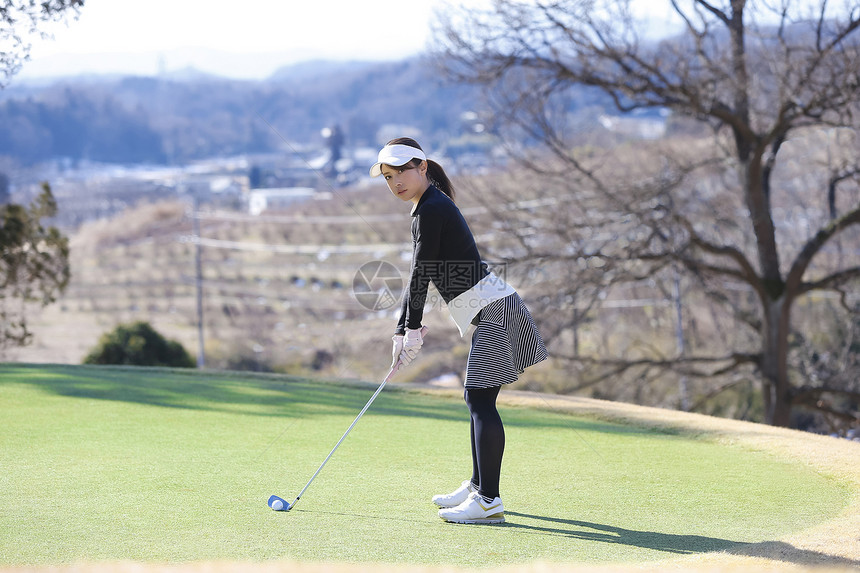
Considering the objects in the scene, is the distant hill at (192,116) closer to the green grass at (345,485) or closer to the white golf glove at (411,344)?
the green grass at (345,485)

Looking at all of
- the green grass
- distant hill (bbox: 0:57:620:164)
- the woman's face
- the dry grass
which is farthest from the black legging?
distant hill (bbox: 0:57:620:164)

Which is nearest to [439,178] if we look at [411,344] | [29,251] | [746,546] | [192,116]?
[411,344]

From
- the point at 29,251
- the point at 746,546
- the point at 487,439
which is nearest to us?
the point at 746,546

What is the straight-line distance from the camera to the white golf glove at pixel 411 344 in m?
4.01

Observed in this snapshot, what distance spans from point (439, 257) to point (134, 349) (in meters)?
10.6

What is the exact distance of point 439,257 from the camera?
3992mm

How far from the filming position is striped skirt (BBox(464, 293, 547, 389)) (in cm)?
399

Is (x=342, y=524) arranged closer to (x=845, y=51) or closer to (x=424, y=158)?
(x=424, y=158)

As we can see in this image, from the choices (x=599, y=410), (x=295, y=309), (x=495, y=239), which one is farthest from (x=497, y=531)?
(x=295, y=309)

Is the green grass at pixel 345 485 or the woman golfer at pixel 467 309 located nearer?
the green grass at pixel 345 485

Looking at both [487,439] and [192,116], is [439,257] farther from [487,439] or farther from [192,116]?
[192,116]

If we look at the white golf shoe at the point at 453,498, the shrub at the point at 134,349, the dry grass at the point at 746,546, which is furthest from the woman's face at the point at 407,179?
the shrub at the point at 134,349

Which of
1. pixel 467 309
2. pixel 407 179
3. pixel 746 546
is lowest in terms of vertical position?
pixel 746 546

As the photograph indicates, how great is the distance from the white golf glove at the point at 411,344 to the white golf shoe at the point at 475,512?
71cm
